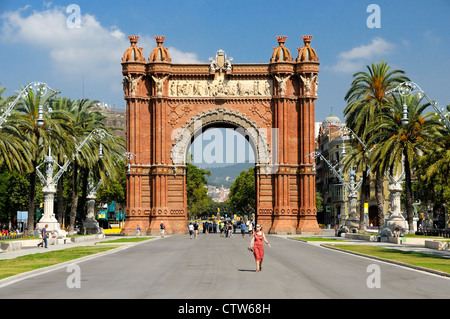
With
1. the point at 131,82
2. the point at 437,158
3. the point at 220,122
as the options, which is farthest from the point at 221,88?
the point at 437,158

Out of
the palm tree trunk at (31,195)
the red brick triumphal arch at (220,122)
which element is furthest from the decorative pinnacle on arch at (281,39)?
the palm tree trunk at (31,195)

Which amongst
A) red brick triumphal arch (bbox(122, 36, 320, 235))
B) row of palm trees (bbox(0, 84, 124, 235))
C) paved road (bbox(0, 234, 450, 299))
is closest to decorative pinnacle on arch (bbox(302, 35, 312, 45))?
red brick triumphal arch (bbox(122, 36, 320, 235))

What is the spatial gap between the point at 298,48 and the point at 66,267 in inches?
1873

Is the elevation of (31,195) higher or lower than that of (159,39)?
lower

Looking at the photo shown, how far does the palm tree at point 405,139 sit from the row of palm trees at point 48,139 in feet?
78.0

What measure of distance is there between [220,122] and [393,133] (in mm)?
23060

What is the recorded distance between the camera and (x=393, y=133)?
5116 centimetres

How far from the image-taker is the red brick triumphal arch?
220ft

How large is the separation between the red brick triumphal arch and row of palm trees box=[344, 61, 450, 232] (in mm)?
7238

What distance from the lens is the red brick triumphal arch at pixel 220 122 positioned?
67.1 m

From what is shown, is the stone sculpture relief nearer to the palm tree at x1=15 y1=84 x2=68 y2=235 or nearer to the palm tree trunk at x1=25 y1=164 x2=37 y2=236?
the palm tree at x1=15 y1=84 x2=68 y2=235
